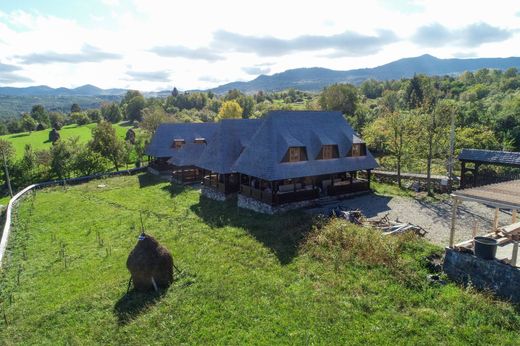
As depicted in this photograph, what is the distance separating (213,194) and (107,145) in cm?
2864

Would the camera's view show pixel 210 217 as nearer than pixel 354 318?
No

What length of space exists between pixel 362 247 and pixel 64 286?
45.9ft

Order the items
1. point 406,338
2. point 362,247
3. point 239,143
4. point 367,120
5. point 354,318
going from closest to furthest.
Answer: point 406,338, point 354,318, point 362,247, point 239,143, point 367,120

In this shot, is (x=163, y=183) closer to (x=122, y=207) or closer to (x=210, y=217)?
(x=122, y=207)

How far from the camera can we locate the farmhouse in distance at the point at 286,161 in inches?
912

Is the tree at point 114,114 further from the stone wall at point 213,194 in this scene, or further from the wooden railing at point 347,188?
the wooden railing at point 347,188

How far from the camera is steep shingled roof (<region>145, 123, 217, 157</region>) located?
42.9m

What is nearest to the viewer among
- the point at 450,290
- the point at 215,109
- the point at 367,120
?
the point at 450,290

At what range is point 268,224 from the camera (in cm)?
2072

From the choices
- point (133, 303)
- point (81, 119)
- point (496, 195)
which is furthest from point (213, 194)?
point (81, 119)

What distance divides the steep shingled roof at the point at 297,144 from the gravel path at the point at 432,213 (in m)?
2.81

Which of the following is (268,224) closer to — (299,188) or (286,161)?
(286,161)

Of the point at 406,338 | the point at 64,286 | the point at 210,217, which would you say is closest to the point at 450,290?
the point at 406,338

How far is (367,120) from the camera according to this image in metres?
63.9
